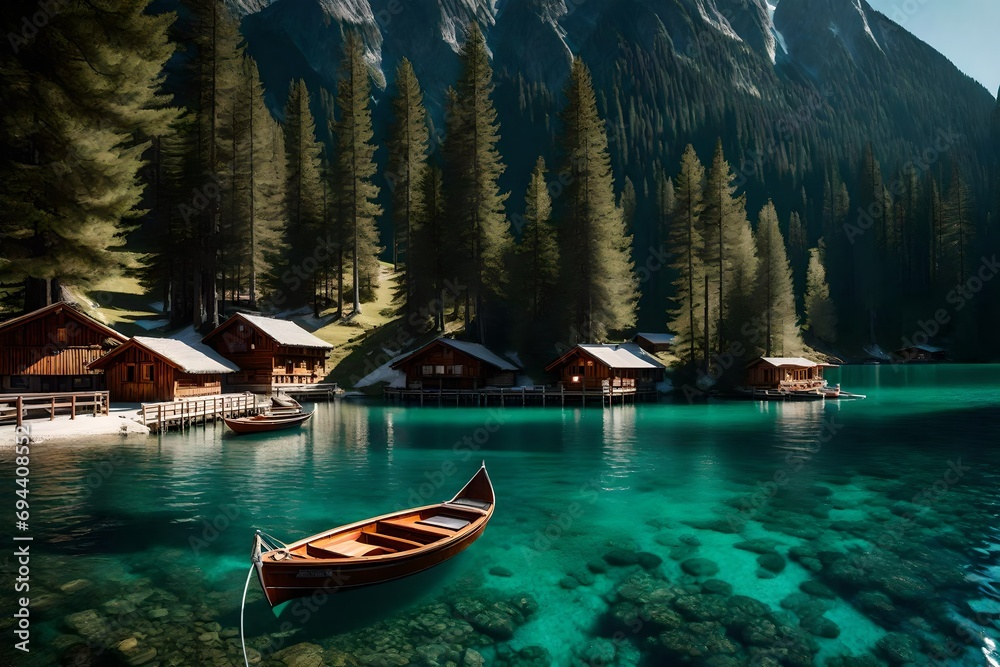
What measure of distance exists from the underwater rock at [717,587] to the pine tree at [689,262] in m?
49.1

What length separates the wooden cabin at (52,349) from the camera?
1394 inches

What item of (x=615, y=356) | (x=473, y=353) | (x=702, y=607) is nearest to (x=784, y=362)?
(x=615, y=356)

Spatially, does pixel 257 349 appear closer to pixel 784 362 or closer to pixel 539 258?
pixel 539 258

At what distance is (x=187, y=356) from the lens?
4169cm

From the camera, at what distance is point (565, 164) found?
5988cm

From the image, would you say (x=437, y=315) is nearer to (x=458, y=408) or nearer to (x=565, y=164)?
(x=458, y=408)

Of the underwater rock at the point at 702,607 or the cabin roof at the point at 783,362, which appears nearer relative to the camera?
the underwater rock at the point at 702,607

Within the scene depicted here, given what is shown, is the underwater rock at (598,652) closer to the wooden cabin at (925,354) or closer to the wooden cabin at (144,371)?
the wooden cabin at (144,371)

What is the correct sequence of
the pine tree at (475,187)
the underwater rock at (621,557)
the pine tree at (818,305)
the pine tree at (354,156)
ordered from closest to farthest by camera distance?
the underwater rock at (621,557) < the pine tree at (475,187) < the pine tree at (354,156) < the pine tree at (818,305)

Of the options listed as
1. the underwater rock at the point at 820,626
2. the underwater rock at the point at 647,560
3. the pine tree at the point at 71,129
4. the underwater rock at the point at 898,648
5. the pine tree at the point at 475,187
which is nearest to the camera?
the underwater rock at the point at 898,648

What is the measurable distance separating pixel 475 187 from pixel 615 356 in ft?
77.5

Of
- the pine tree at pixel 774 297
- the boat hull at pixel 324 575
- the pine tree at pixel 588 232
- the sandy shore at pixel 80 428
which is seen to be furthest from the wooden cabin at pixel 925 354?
the boat hull at pixel 324 575

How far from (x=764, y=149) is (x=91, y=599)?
18959cm

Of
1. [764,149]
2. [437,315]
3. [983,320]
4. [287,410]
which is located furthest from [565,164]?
[764,149]
